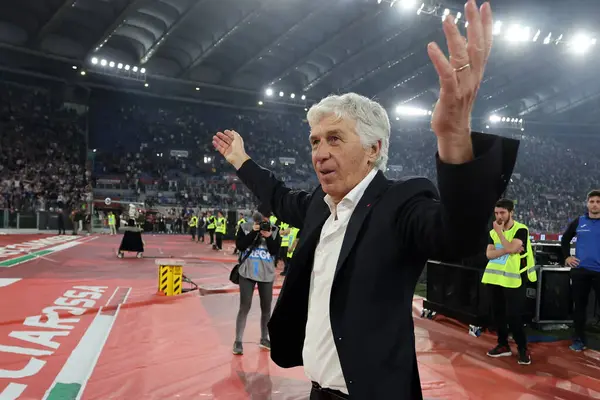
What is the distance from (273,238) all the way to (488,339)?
3260 millimetres

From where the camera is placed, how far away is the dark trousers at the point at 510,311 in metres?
5.42

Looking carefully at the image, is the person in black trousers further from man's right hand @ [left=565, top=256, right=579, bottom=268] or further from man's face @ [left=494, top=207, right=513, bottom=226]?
man's right hand @ [left=565, top=256, right=579, bottom=268]

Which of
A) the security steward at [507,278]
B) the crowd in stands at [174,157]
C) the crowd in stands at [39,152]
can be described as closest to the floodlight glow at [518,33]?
the crowd in stands at [174,157]

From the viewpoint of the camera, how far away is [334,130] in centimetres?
160

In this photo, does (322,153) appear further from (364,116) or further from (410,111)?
(410,111)

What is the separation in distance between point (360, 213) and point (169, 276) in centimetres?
739

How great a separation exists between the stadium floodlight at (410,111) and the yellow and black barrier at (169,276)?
1344 inches

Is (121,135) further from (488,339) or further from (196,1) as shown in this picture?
(488,339)

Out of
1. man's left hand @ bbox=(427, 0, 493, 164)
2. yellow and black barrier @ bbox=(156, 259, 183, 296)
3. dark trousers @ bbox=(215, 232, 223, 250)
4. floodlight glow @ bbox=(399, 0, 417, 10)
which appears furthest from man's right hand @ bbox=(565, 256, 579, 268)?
floodlight glow @ bbox=(399, 0, 417, 10)

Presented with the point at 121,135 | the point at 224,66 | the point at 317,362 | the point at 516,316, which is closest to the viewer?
the point at 317,362

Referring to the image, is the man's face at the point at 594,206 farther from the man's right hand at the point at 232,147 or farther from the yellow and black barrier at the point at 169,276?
the yellow and black barrier at the point at 169,276

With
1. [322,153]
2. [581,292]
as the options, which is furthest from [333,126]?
[581,292]

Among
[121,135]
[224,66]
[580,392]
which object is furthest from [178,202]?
[580,392]

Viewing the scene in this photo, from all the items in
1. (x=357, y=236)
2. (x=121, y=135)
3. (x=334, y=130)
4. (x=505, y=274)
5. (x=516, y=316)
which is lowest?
(x=516, y=316)
